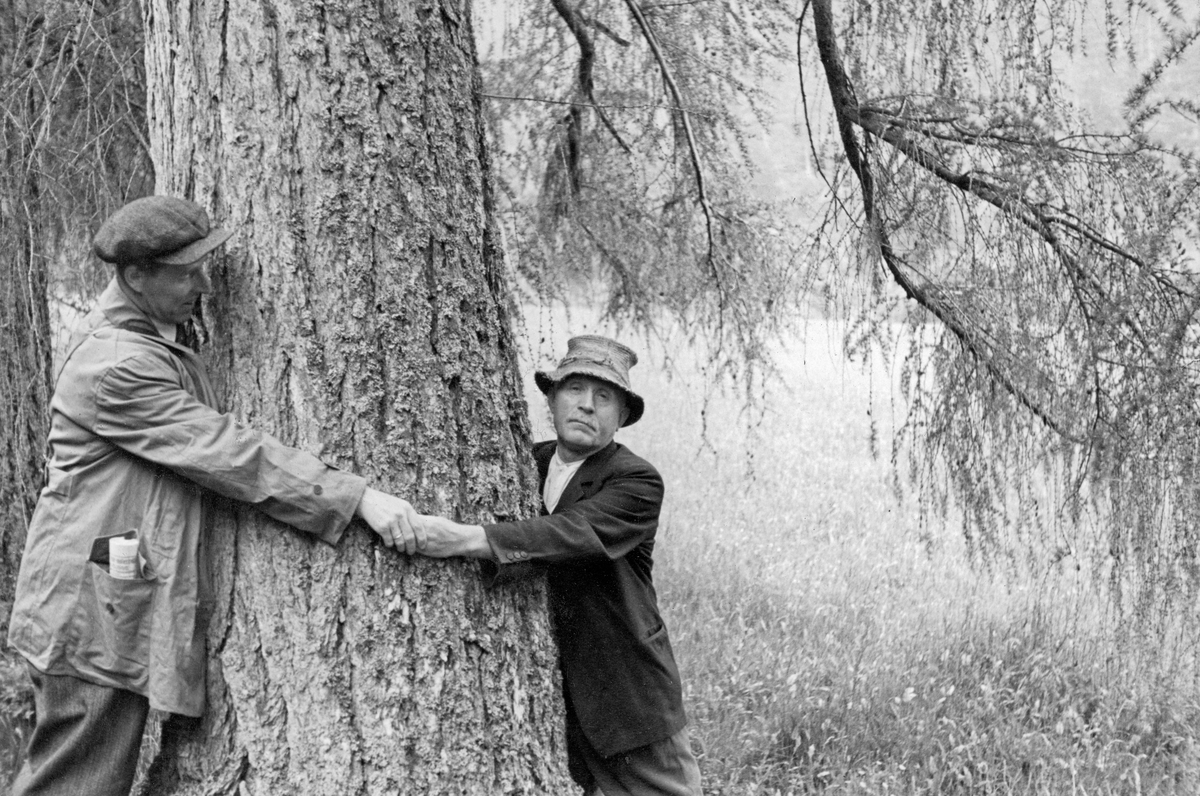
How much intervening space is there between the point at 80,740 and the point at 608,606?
129cm

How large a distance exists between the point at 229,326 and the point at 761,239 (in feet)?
8.77

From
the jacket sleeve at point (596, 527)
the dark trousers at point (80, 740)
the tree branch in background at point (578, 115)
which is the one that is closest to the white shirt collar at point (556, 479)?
A: the jacket sleeve at point (596, 527)

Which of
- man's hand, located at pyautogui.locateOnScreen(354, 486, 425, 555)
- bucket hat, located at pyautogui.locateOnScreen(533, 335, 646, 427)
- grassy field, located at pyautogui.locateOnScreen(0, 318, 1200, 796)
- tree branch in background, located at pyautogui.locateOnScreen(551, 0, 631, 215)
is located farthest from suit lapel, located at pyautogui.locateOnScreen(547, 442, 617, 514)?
tree branch in background, located at pyautogui.locateOnScreen(551, 0, 631, 215)

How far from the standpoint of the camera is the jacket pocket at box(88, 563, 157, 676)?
229 centimetres

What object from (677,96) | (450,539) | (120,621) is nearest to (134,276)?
(120,621)

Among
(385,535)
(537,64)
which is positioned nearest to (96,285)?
(537,64)

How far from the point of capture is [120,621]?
231 cm

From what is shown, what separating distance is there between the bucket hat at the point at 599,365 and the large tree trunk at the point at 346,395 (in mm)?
446

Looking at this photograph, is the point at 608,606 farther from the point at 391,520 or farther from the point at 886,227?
the point at 886,227

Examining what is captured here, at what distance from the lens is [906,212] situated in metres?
3.41

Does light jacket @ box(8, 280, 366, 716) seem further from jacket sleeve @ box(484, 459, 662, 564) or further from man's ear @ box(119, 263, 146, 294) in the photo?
jacket sleeve @ box(484, 459, 662, 564)

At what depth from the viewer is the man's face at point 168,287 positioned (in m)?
2.34

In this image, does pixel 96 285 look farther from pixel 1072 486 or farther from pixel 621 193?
pixel 1072 486

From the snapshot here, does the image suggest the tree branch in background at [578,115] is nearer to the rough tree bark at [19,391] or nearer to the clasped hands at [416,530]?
the rough tree bark at [19,391]
